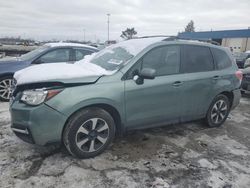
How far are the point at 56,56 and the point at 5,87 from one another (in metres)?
1.52

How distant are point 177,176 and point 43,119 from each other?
6.08 feet

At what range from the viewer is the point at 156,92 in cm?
392

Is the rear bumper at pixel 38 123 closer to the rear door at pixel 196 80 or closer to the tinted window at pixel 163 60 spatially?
the tinted window at pixel 163 60

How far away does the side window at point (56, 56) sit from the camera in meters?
6.74

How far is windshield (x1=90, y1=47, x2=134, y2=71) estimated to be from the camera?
3892mm

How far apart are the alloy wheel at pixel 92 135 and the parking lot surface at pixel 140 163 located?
19cm

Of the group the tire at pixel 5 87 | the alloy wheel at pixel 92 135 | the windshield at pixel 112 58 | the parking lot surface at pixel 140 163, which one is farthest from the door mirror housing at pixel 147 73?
the tire at pixel 5 87

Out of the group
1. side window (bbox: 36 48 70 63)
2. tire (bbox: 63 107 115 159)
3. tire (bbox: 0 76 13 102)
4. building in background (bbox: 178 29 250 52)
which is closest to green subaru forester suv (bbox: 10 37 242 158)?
tire (bbox: 63 107 115 159)

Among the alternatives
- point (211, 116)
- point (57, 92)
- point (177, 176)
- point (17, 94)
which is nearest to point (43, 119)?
point (57, 92)

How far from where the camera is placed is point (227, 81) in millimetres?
4969

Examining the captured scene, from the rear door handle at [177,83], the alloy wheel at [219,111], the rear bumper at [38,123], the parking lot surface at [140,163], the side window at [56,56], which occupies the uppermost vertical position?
the side window at [56,56]

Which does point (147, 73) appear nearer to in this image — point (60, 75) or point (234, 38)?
point (60, 75)

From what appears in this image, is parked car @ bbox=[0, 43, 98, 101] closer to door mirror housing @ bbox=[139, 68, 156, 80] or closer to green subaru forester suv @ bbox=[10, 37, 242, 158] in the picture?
green subaru forester suv @ bbox=[10, 37, 242, 158]

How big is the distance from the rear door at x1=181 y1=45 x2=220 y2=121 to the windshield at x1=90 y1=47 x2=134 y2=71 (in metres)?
1.03
